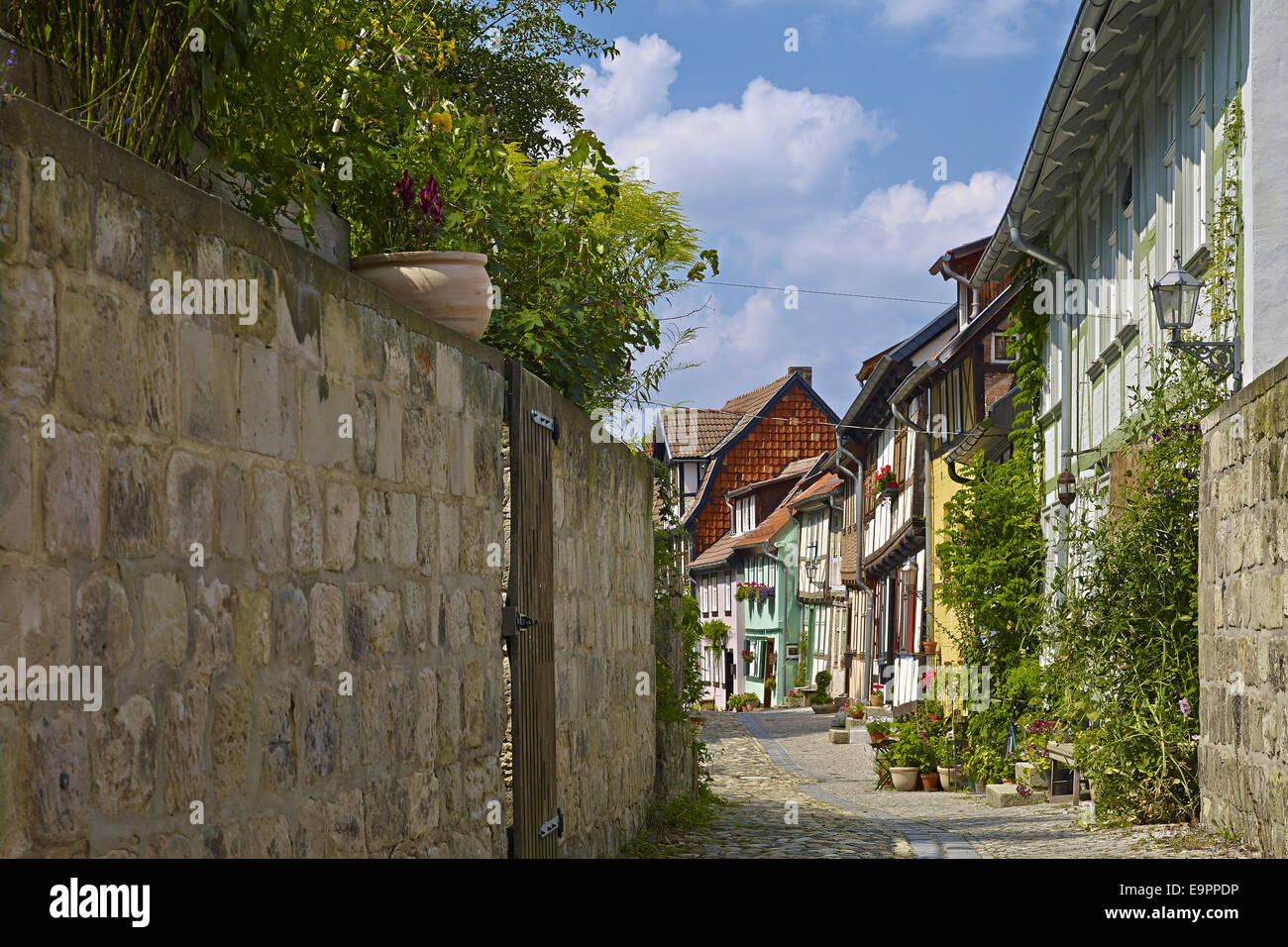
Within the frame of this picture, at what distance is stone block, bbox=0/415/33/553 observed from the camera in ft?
8.27

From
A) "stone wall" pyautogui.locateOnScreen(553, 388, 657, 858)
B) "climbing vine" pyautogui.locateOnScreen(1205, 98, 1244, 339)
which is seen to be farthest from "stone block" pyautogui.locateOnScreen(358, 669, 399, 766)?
"climbing vine" pyautogui.locateOnScreen(1205, 98, 1244, 339)

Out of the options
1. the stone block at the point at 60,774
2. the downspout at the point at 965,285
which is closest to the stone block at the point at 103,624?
the stone block at the point at 60,774

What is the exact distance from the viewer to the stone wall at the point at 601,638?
666cm

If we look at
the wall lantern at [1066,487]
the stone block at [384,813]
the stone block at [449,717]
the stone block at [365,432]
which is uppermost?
the wall lantern at [1066,487]

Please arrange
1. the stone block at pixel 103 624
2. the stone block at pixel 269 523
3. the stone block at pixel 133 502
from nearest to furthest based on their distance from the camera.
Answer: the stone block at pixel 103 624 < the stone block at pixel 133 502 < the stone block at pixel 269 523

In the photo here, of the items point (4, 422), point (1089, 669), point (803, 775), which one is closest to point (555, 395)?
point (4, 422)

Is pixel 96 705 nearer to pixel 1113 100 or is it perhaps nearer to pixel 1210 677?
pixel 1210 677

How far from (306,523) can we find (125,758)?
0.98m

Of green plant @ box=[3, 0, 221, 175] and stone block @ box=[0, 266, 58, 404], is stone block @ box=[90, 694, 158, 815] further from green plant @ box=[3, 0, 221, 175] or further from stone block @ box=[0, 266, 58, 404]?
green plant @ box=[3, 0, 221, 175]

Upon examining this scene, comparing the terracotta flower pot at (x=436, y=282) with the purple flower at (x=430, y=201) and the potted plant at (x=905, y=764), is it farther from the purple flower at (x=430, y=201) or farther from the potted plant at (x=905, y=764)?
the potted plant at (x=905, y=764)

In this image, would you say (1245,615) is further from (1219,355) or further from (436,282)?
(436,282)

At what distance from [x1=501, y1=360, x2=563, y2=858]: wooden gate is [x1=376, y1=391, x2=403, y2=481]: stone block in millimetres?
1183

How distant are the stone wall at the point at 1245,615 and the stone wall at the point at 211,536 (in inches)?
142

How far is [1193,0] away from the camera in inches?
401
